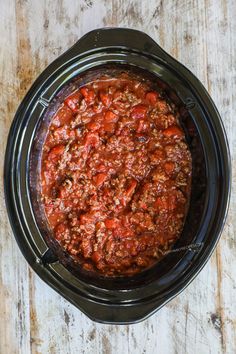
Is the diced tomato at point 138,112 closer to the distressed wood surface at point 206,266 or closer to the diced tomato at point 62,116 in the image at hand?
the diced tomato at point 62,116

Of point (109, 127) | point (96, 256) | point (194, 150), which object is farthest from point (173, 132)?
point (96, 256)

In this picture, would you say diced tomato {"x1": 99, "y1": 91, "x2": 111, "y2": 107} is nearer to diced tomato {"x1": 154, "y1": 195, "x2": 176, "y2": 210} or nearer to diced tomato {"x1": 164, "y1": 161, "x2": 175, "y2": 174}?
diced tomato {"x1": 164, "y1": 161, "x2": 175, "y2": 174}

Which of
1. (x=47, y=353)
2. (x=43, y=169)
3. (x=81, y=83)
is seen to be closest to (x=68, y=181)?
(x=43, y=169)

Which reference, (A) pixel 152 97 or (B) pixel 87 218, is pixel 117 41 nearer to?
(A) pixel 152 97

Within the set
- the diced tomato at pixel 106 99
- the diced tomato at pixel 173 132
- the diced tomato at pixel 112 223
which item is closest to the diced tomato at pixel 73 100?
the diced tomato at pixel 106 99

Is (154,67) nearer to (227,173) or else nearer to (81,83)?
(81,83)

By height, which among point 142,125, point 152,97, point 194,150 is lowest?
point 194,150
